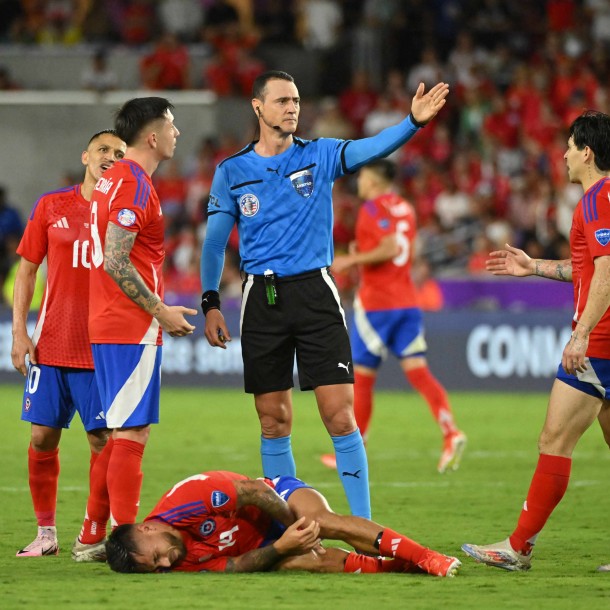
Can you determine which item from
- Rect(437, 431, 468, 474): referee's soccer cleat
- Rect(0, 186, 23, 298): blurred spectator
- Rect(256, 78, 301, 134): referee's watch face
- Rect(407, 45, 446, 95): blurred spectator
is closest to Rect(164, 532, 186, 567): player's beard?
Rect(256, 78, 301, 134): referee's watch face

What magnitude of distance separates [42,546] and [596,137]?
3542 mm

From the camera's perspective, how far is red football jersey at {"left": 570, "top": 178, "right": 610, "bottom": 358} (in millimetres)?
6332

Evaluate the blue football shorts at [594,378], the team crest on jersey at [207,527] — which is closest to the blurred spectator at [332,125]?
the blue football shorts at [594,378]

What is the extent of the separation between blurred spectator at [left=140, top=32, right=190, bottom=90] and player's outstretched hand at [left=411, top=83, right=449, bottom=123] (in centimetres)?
1700

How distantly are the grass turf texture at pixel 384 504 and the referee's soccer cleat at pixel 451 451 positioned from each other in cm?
11

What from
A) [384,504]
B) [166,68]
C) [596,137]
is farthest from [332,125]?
[596,137]

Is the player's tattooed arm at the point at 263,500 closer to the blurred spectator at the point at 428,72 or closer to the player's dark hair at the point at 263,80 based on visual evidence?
the player's dark hair at the point at 263,80

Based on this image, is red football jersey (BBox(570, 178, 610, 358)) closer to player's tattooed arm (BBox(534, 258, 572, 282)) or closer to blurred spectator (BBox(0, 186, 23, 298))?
player's tattooed arm (BBox(534, 258, 572, 282))

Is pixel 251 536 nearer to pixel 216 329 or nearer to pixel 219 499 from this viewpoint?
pixel 219 499

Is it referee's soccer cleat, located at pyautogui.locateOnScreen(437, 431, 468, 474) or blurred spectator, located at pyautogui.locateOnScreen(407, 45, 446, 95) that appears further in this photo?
blurred spectator, located at pyautogui.locateOnScreen(407, 45, 446, 95)

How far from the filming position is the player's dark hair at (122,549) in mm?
6215

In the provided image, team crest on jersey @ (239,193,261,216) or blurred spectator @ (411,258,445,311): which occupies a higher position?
team crest on jersey @ (239,193,261,216)

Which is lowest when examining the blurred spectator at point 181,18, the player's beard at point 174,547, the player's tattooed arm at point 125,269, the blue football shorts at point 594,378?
the player's beard at point 174,547

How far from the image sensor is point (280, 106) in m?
7.26
